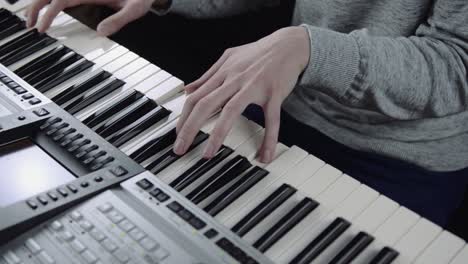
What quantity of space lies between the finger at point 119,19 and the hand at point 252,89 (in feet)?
0.98

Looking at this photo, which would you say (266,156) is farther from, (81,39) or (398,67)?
(81,39)

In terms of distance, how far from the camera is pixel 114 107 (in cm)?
82

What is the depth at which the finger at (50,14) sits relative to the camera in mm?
987

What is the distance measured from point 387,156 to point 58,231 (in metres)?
0.57

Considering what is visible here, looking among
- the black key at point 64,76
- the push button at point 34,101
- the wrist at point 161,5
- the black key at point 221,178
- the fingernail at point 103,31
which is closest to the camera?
the black key at point 221,178

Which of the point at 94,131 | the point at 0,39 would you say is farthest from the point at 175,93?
the point at 0,39

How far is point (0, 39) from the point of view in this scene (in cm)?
98

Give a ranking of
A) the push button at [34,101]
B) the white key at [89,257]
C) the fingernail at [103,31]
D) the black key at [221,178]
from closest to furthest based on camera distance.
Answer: the white key at [89,257], the black key at [221,178], the push button at [34,101], the fingernail at [103,31]

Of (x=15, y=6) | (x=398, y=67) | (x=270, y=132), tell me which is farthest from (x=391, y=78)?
(x=15, y=6)

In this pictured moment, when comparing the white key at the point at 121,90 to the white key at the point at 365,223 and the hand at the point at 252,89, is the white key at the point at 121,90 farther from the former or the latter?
the white key at the point at 365,223

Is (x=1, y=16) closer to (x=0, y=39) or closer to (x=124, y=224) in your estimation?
(x=0, y=39)

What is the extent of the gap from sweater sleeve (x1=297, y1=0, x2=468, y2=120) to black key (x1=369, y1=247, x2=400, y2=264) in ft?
0.79

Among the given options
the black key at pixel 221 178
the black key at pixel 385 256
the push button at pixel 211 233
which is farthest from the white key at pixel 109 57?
the black key at pixel 385 256

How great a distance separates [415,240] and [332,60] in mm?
254
